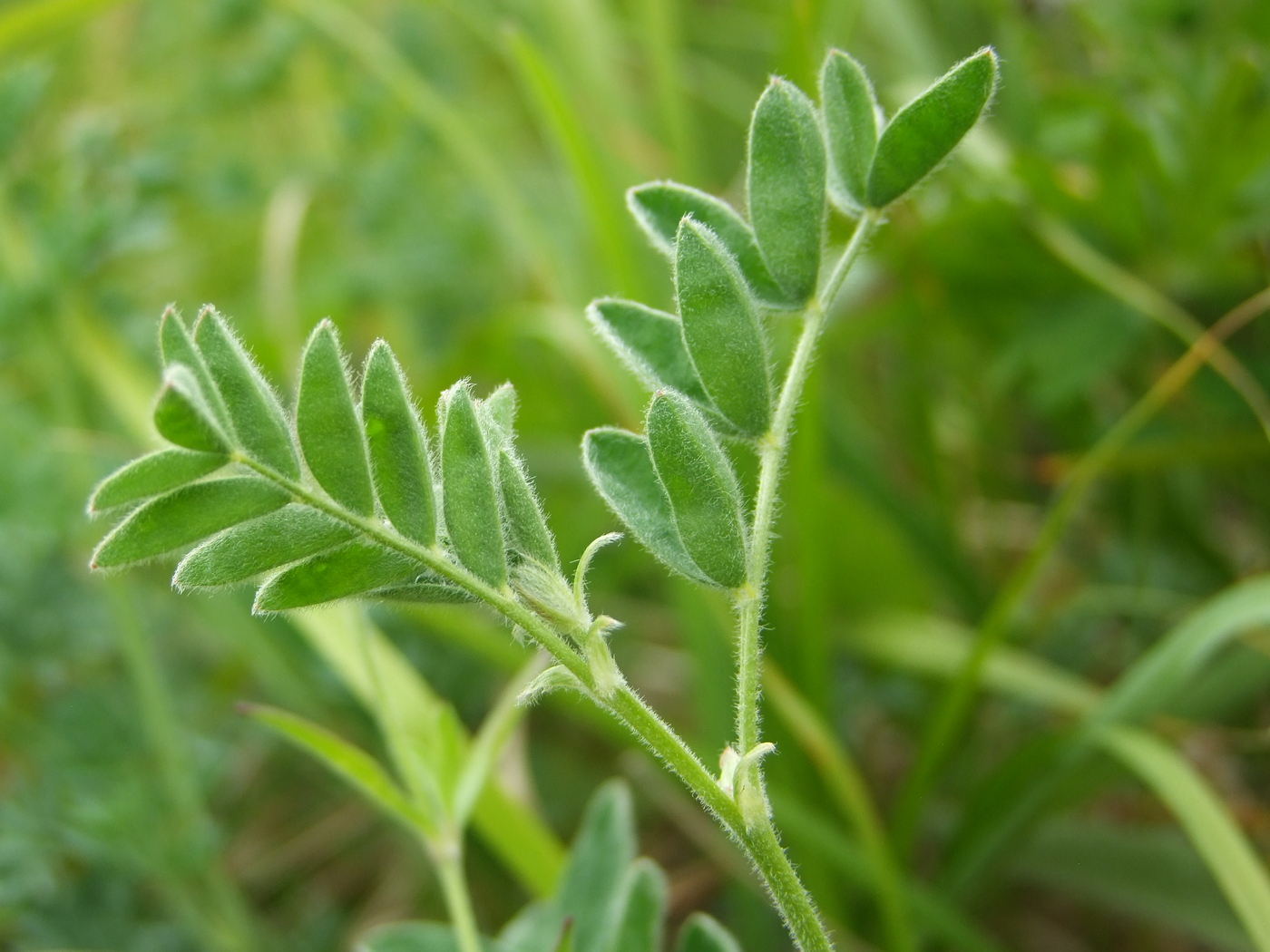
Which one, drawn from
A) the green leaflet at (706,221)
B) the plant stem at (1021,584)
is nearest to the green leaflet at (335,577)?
the green leaflet at (706,221)

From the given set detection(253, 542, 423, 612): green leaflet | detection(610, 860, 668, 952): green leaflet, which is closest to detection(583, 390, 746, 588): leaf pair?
detection(253, 542, 423, 612): green leaflet

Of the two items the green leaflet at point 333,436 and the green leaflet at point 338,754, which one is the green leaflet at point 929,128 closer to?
the green leaflet at point 333,436

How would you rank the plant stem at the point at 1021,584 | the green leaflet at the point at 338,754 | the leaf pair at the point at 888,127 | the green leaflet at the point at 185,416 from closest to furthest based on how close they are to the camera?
the green leaflet at the point at 185,416, the leaf pair at the point at 888,127, the green leaflet at the point at 338,754, the plant stem at the point at 1021,584

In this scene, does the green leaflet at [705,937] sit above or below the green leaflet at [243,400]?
below

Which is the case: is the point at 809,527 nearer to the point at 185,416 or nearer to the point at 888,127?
the point at 888,127

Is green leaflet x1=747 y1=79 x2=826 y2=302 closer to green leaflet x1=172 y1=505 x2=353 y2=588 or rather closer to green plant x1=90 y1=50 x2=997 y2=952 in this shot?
green plant x1=90 y1=50 x2=997 y2=952

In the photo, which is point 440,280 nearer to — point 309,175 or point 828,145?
point 309,175

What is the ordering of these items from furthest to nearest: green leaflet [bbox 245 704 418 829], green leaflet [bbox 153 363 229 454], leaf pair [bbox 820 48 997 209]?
green leaflet [bbox 245 704 418 829], leaf pair [bbox 820 48 997 209], green leaflet [bbox 153 363 229 454]
